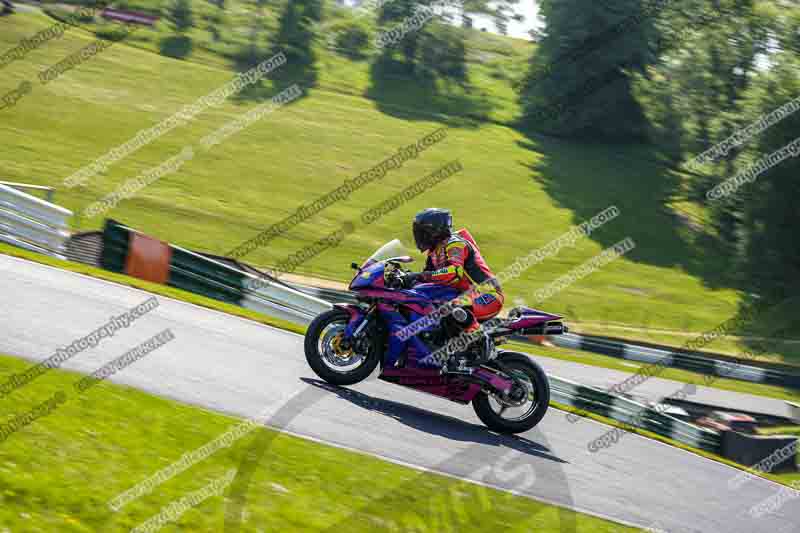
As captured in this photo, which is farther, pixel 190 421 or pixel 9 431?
pixel 190 421

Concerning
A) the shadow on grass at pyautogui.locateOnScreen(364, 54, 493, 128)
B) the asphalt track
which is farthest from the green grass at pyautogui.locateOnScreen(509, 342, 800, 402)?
the shadow on grass at pyautogui.locateOnScreen(364, 54, 493, 128)

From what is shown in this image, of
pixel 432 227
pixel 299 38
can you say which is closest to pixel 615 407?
pixel 432 227

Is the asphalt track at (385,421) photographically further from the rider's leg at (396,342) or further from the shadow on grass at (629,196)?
the shadow on grass at (629,196)

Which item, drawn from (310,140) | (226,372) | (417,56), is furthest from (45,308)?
(417,56)

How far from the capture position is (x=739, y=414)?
18.2 metres

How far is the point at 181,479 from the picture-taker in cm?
541

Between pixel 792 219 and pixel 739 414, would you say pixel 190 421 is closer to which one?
pixel 739 414

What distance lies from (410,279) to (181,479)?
3757 mm

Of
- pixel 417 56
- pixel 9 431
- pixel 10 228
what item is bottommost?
pixel 417 56

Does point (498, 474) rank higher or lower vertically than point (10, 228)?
higher

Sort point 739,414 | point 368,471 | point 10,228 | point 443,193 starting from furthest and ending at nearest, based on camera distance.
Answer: point 443,193, point 739,414, point 10,228, point 368,471

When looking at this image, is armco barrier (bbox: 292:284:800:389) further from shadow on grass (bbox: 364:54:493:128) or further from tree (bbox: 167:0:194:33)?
tree (bbox: 167:0:194:33)

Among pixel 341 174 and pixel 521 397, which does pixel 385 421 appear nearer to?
pixel 521 397

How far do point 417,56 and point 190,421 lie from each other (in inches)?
1991
